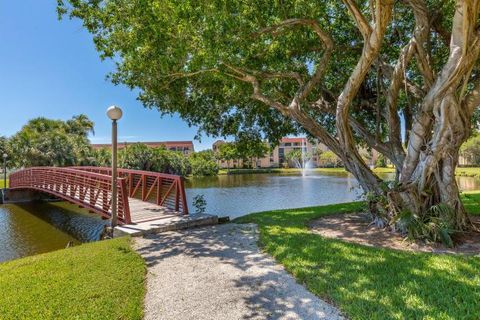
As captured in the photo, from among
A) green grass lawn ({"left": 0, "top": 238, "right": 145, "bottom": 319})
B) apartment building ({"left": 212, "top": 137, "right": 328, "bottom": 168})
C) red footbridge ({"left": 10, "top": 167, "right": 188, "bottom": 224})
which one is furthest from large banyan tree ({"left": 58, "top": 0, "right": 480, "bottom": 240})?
apartment building ({"left": 212, "top": 137, "right": 328, "bottom": 168})

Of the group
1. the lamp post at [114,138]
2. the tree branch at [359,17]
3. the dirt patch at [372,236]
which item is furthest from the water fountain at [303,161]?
the tree branch at [359,17]

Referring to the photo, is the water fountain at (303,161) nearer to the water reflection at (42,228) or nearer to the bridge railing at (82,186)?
the water reflection at (42,228)

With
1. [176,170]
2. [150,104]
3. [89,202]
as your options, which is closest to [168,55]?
[150,104]

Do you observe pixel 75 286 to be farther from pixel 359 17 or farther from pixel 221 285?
pixel 359 17

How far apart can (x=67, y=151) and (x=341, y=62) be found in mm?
23868

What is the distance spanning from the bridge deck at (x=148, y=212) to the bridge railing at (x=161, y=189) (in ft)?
0.74

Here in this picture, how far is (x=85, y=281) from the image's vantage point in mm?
3867

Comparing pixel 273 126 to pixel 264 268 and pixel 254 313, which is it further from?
pixel 254 313

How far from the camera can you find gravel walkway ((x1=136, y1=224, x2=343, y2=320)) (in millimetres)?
3051

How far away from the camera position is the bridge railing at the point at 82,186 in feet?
26.0

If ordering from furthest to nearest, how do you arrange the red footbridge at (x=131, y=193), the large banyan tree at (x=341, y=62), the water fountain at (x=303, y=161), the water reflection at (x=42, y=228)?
the water fountain at (x=303, y=161) < the water reflection at (x=42, y=228) < the red footbridge at (x=131, y=193) < the large banyan tree at (x=341, y=62)

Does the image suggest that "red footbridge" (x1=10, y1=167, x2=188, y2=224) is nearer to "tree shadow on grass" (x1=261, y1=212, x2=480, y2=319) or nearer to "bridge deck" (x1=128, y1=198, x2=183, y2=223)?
"bridge deck" (x1=128, y1=198, x2=183, y2=223)

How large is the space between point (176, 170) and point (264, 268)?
36.2 metres

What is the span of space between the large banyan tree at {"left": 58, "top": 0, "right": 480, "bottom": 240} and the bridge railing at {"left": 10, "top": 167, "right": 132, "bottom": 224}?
332 cm
